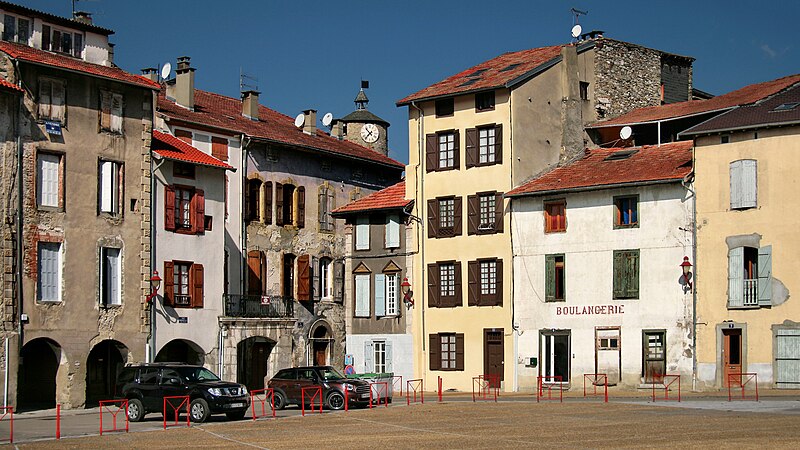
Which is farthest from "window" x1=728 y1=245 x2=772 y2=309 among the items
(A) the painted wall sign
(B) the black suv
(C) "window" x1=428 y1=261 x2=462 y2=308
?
(B) the black suv

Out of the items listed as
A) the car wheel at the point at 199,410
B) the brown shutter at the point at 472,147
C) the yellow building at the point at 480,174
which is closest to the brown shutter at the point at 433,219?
the yellow building at the point at 480,174

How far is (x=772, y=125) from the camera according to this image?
4625 centimetres

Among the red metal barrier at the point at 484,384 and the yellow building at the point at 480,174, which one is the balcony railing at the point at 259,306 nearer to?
the yellow building at the point at 480,174

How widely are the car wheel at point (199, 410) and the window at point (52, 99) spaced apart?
1371 cm

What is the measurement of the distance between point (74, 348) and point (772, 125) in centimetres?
2584

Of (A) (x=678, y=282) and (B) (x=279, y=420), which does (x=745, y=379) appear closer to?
(A) (x=678, y=282)

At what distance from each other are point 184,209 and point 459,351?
13130mm

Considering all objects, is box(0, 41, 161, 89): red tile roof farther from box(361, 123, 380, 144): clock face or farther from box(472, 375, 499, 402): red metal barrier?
box(361, 123, 380, 144): clock face

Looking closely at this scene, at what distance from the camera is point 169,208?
50750 millimetres

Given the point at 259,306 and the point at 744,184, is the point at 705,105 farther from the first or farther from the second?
the point at 259,306

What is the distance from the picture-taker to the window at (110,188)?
4806 centimetres

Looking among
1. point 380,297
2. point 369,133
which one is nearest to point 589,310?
point 380,297

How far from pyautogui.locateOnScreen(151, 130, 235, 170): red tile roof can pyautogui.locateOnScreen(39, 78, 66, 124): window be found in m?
4.90

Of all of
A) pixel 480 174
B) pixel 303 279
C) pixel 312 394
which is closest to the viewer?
pixel 312 394
